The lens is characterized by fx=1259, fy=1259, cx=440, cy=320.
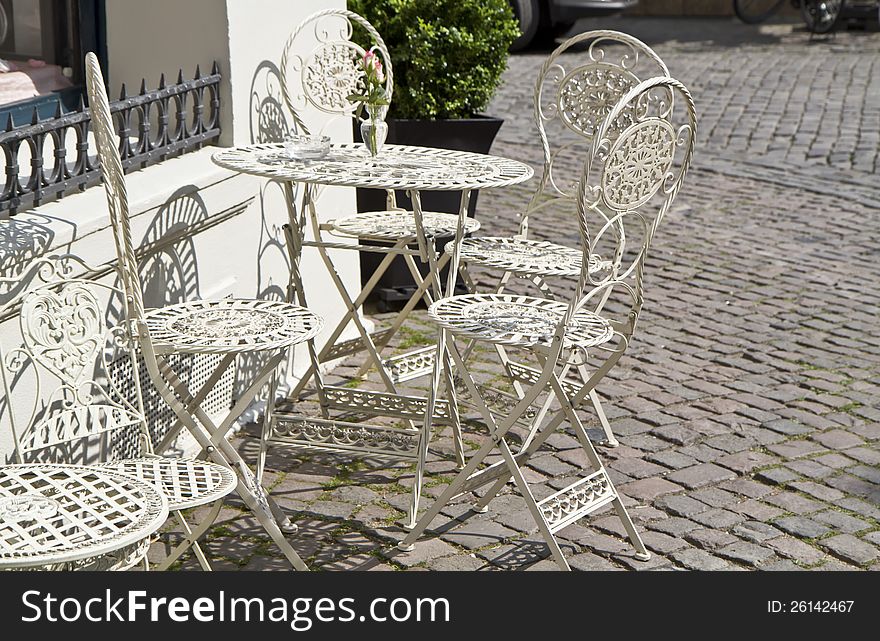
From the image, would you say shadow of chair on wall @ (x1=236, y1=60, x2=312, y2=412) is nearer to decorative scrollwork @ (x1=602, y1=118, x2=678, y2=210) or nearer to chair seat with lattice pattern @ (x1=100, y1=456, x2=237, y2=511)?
chair seat with lattice pattern @ (x1=100, y1=456, x2=237, y2=511)

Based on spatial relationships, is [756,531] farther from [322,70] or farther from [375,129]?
[322,70]

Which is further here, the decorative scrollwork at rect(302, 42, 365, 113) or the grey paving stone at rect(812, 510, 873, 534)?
the decorative scrollwork at rect(302, 42, 365, 113)

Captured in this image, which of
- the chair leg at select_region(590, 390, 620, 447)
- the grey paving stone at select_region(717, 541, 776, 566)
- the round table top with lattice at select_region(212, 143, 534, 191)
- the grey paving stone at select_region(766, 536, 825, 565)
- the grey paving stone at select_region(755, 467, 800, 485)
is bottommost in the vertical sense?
the grey paving stone at select_region(717, 541, 776, 566)

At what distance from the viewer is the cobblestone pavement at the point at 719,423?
4160 mm

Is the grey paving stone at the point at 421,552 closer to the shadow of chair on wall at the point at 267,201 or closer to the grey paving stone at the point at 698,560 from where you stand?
the grey paving stone at the point at 698,560

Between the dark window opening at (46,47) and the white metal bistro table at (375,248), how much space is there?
0.82 meters

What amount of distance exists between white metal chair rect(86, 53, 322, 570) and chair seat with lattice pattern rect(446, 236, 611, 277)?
0.93 m

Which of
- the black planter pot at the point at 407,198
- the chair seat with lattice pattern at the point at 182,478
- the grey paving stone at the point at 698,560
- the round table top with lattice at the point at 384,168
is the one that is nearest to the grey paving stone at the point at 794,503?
the grey paving stone at the point at 698,560

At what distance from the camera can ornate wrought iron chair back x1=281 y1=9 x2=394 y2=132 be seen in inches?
213

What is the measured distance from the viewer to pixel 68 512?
2893mm

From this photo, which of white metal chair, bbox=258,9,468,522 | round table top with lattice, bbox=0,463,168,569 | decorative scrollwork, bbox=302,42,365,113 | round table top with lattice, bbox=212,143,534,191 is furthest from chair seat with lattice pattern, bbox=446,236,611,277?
round table top with lattice, bbox=0,463,168,569

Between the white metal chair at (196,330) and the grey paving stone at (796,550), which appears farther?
the grey paving stone at (796,550)

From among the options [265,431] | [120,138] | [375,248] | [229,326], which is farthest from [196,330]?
[375,248]
